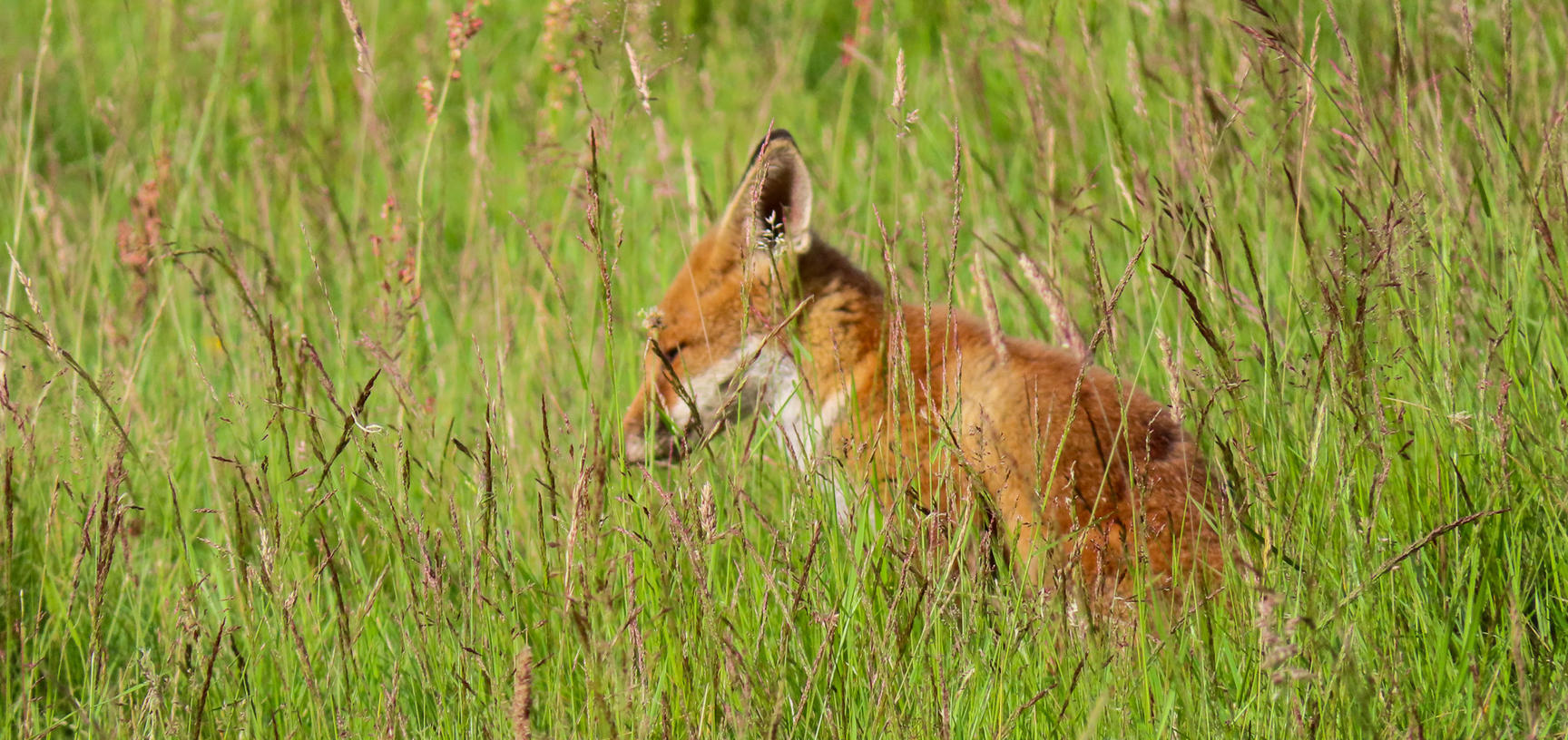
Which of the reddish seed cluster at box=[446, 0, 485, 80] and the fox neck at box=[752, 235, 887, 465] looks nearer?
the reddish seed cluster at box=[446, 0, 485, 80]

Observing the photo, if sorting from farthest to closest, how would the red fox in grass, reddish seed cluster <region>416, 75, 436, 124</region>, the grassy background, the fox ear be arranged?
the fox ear
reddish seed cluster <region>416, 75, 436, 124</region>
the red fox in grass
the grassy background

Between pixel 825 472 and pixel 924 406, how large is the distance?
1.36ft

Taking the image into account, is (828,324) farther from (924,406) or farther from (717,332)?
(924,406)

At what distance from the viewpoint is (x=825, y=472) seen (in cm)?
302

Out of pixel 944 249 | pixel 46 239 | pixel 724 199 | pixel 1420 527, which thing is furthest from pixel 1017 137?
pixel 46 239

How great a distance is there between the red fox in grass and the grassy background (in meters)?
0.13

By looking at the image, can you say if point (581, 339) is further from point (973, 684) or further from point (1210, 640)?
point (1210, 640)

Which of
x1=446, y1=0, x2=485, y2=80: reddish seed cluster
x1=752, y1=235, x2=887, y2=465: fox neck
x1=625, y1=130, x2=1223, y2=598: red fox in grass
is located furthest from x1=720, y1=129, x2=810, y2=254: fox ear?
x1=446, y1=0, x2=485, y2=80: reddish seed cluster

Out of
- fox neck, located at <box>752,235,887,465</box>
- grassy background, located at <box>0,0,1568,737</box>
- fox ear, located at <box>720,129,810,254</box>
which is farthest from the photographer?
fox neck, located at <box>752,235,887,465</box>

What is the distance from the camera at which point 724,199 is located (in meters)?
4.81

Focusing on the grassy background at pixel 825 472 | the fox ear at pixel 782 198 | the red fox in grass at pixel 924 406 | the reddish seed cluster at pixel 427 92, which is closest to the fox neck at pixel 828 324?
the red fox in grass at pixel 924 406

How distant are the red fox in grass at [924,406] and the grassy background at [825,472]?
5.3 inches

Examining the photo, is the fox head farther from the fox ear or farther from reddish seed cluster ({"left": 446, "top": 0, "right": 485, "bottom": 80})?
reddish seed cluster ({"left": 446, "top": 0, "right": 485, "bottom": 80})

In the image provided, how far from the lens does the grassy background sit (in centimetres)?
202
